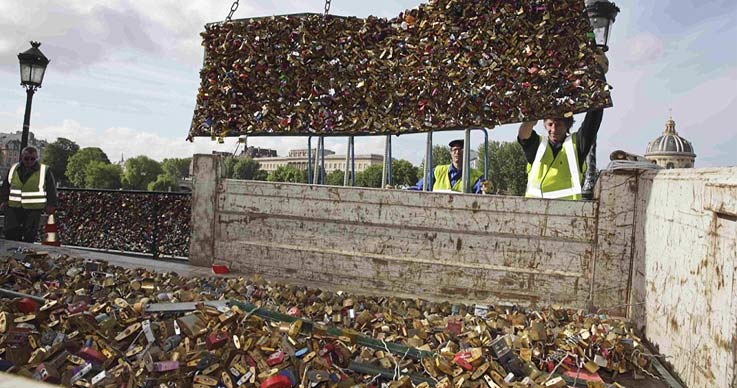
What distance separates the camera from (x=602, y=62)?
632 centimetres

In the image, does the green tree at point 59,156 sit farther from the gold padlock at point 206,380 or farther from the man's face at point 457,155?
the gold padlock at point 206,380

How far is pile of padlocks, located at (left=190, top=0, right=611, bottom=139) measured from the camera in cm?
622

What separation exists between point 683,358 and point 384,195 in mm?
3546

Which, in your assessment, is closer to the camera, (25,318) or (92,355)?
(92,355)

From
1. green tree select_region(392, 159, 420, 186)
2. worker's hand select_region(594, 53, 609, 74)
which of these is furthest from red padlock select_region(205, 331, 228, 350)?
green tree select_region(392, 159, 420, 186)

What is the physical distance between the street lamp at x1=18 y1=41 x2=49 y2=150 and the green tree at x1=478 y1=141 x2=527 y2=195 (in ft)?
247

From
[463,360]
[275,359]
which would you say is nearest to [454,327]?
[463,360]

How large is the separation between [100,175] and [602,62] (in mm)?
120450

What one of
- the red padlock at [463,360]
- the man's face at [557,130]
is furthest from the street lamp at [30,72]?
the red padlock at [463,360]

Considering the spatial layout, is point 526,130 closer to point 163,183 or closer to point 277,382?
point 277,382

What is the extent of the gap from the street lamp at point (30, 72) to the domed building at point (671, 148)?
321ft

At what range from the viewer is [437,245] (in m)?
6.09

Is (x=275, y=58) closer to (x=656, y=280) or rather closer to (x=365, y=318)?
(x=365, y=318)

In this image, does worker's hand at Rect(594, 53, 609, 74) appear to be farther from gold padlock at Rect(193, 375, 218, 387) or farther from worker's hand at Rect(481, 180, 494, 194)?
gold padlock at Rect(193, 375, 218, 387)
